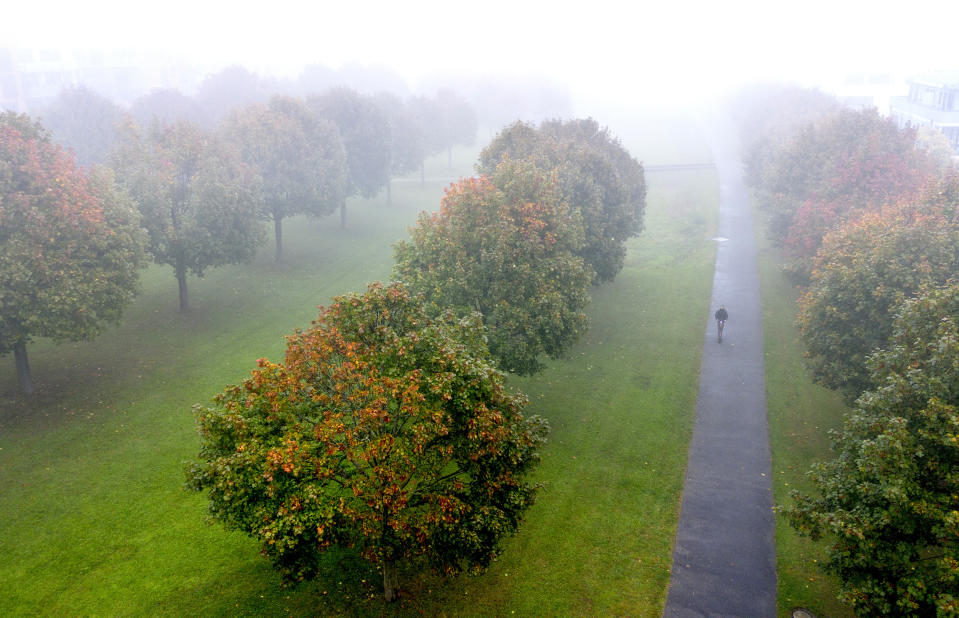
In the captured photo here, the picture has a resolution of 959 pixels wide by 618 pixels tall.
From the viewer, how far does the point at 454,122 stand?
284 ft

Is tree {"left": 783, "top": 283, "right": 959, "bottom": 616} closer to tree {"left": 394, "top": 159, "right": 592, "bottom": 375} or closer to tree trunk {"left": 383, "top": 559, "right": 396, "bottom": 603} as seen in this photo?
tree trunk {"left": 383, "top": 559, "right": 396, "bottom": 603}

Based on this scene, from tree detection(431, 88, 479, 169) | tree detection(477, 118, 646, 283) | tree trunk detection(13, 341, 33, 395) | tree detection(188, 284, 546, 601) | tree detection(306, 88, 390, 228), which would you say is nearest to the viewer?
tree detection(188, 284, 546, 601)

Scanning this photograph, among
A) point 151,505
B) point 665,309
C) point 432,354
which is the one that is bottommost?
point 151,505

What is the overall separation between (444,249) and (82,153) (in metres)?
58.3

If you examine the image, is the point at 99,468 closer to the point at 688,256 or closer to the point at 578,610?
the point at 578,610

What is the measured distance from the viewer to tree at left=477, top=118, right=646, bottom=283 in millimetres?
38844

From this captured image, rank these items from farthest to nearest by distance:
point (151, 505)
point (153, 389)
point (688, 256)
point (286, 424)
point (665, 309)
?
point (688, 256)
point (665, 309)
point (153, 389)
point (151, 505)
point (286, 424)

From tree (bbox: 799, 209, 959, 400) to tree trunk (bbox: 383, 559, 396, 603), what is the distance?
65.6ft

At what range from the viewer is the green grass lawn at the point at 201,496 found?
690 inches

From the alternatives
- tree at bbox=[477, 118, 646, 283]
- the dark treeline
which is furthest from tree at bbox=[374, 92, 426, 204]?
tree at bbox=[477, 118, 646, 283]

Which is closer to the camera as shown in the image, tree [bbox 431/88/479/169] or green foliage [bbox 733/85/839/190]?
green foliage [bbox 733/85/839/190]

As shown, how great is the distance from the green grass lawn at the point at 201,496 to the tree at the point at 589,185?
4.43 metres

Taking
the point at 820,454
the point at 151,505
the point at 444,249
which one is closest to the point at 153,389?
the point at 151,505

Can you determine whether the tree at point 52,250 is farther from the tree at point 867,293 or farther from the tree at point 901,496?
the tree at point 867,293
